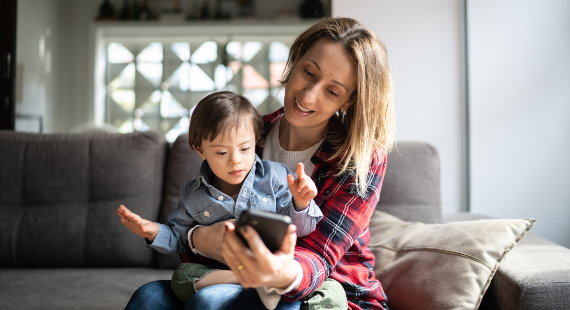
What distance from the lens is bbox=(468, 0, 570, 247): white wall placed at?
7.46 ft

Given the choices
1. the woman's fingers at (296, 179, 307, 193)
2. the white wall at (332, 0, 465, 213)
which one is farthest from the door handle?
the woman's fingers at (296, 179, 307, 193)

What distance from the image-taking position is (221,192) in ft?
3.71

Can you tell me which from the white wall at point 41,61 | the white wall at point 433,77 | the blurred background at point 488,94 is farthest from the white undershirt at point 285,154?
the white wall at point 41,61

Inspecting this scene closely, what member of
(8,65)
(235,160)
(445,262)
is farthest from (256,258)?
(8,65)

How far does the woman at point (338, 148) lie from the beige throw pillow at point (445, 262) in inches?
6.3

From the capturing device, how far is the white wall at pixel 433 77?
95.4 inches

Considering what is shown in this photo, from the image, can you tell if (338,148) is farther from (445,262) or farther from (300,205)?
(445,262)

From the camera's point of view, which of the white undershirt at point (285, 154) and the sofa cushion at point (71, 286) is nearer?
the white undershirt at point (285, 154)

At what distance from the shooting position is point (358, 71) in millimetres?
1150

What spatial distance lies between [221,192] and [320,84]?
1.30ft

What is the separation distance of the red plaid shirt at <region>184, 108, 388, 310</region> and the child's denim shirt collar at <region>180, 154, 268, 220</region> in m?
0.13

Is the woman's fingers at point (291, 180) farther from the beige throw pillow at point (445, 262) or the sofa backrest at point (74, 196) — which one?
the sofa backrest at point (74, 196)

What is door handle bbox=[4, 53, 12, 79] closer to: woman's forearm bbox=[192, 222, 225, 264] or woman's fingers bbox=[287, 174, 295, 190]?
woman's forearm bbox=[192, 222, 225, 264]

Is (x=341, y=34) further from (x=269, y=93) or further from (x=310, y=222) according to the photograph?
(x=269, y=93)
